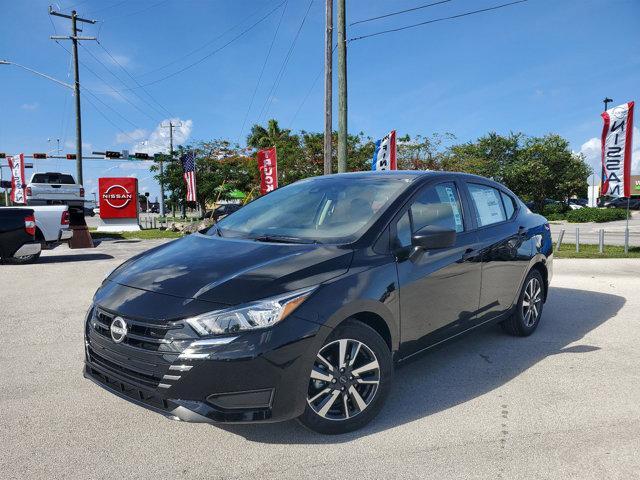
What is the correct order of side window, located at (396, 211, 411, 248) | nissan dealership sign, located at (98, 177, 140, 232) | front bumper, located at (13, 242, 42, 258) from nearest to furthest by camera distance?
side window, located at (396, 211, 411, 248), front bumper, located at (13, 242, 42, 258), nissan dealership sign, located at (98, 177, 140, 232)

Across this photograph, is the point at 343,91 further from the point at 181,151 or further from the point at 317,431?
the point at 181,151

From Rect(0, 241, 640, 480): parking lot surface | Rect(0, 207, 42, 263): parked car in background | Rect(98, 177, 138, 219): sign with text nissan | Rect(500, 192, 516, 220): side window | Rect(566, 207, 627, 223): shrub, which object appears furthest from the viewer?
Rect(566, 207, 627, 223): shrub

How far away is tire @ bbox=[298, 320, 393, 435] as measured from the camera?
2828mm

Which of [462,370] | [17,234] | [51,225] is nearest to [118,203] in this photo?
[51,225]

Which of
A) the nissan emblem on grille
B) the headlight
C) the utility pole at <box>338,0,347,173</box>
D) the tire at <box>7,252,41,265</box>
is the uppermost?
the utility pole at <box>338,0,347,173</box>

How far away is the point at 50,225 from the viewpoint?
11.8 metres

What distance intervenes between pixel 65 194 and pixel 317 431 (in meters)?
21.5

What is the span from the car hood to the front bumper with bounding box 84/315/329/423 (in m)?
0.24

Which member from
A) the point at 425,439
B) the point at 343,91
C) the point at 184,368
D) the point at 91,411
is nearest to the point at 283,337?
the point at 184,368

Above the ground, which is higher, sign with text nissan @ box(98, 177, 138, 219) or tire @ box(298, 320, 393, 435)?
sign with text nissan @ box(98, 177, 138, 219)

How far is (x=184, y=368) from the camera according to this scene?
2533mm

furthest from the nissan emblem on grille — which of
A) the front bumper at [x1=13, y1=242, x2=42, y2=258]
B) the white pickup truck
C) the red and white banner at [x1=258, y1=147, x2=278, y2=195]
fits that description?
the red and white banner at [x1=258, y1=147, x2=278, y2=195]

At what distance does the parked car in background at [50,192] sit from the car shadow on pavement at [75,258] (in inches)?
297

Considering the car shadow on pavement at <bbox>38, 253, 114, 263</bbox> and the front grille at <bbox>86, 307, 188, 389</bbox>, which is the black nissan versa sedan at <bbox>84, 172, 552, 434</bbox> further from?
the car shadow on pavement at <bbox>38, 253, 114, 263</bbox>
